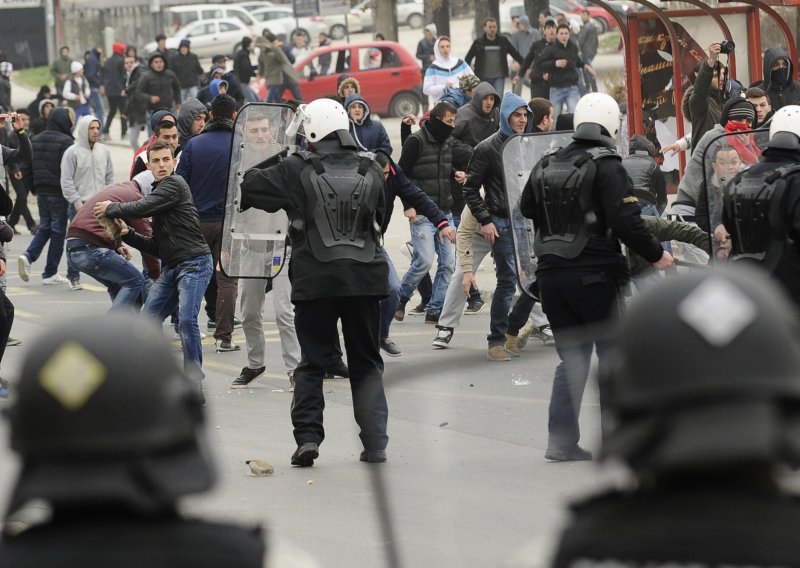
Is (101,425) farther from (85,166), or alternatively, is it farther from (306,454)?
(85,166)

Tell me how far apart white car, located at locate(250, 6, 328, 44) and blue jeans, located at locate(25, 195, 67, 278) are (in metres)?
27.5

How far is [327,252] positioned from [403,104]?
21650mm

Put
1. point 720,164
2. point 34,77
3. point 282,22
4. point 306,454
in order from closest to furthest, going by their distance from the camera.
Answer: point 306,454 → point 720,164 → point 34,77 → point 282,22

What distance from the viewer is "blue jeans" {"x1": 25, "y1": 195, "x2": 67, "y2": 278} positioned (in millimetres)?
15258

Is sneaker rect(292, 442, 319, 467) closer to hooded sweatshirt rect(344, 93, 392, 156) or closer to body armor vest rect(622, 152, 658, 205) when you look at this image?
body armor vest rect(622, 152, 658, 205)

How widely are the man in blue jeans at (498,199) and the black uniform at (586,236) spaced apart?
3029 mm

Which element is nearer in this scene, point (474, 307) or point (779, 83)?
point (474, 307)

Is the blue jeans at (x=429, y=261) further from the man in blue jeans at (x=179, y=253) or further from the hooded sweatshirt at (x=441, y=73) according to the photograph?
the hooded sweatshirt at (x=441, y=73)

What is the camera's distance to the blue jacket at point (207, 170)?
10734 millimetres

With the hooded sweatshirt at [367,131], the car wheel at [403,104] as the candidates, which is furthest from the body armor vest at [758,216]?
the car wheel at [403,104]

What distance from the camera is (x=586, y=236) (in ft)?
23.0

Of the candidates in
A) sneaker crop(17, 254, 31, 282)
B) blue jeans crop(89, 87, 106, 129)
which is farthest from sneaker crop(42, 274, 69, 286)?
blue jeans crop(89, 87, 106, 129)

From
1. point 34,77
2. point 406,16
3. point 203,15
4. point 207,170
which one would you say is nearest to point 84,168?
point 207,170

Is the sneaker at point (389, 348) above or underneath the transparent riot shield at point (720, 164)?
underneath
